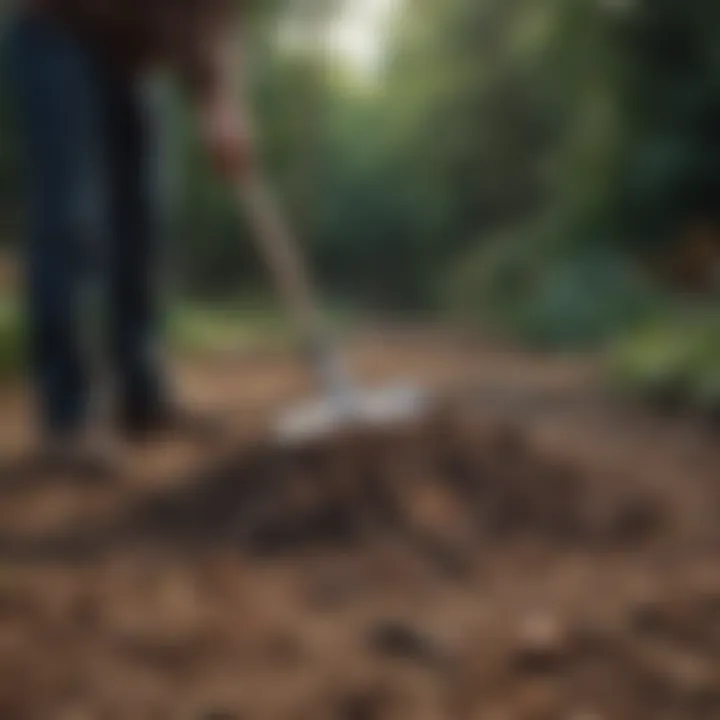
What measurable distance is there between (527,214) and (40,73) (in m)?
2.03

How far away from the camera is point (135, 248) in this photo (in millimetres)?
2455

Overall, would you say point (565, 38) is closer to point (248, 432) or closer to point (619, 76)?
point (619, 76)

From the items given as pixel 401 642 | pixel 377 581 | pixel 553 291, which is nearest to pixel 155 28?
pixel 377 581

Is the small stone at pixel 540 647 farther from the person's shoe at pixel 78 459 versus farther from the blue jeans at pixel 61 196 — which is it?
the blue jeans at pixel 61 196

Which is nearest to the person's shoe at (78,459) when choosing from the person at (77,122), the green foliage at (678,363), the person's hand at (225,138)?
the person at (77,122)

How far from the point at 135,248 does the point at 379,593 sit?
50.1 inches

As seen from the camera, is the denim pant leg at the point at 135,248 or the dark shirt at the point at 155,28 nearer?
the dark shirt at the point at 155,28

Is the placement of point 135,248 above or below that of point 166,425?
above

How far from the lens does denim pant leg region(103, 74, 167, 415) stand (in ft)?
7.61

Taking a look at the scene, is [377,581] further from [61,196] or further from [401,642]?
[61,196]

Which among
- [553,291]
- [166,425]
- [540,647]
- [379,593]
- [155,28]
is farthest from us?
[553,291]

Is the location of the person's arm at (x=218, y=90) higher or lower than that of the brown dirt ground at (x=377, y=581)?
higher

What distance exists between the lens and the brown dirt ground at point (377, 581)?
104cm

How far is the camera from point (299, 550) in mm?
1503
